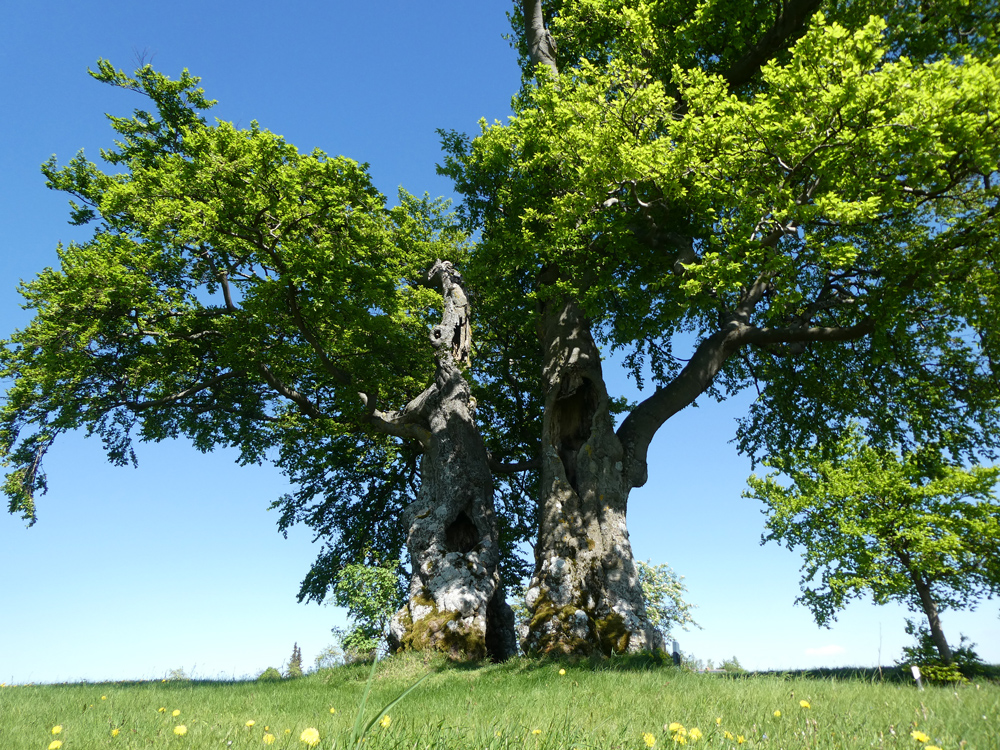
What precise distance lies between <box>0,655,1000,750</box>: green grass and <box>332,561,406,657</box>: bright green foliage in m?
9.24

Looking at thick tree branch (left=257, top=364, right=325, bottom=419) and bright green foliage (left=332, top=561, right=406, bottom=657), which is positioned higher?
thick tree branch (left=257, top=364, right=325, bottom=419)

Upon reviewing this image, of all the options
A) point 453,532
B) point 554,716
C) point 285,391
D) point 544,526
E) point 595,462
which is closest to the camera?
point 554,716

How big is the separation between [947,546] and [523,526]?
43.6ft

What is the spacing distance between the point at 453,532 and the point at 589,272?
6.68 meters

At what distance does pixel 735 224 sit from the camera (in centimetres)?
950

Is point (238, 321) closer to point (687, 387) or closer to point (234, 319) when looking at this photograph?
point (234, 319)

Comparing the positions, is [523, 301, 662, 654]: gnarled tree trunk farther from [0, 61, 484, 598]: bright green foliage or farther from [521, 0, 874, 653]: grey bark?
[0, 61, 484, 598]: bright green foliage

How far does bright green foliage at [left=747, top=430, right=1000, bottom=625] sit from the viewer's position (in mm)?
18781

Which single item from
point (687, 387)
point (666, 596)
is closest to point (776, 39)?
point (687, 387)

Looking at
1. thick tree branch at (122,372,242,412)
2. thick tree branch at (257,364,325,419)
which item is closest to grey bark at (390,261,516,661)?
thick tree branch at (257,364,325,419)

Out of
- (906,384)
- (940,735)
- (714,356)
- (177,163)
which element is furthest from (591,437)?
(177,163)

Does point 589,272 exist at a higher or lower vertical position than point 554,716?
higher

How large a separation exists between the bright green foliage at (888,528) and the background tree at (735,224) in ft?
20.7

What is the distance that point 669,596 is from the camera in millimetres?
48250
